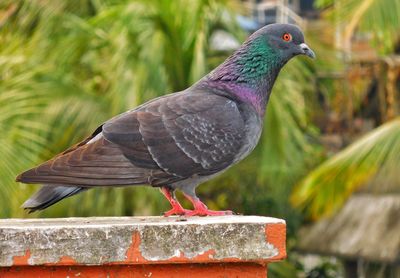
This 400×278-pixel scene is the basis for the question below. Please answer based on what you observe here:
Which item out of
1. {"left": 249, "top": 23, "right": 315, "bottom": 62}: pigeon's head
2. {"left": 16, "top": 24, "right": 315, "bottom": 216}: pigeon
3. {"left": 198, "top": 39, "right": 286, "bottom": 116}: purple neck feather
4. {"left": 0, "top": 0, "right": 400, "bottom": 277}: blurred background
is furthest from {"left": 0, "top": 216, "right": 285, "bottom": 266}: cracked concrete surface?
{"left": 0, "top": 0, "right": 400, "bottom": 277}: blurred background

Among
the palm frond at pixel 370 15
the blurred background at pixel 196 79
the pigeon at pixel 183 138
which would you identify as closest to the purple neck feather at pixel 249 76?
the pigeon at pixel 183 138

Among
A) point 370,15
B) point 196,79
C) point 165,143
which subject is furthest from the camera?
point 370,15

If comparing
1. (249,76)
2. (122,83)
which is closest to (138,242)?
(249,76)

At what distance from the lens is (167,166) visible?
4629mm

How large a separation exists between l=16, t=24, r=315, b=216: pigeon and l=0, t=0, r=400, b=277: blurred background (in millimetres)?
4141

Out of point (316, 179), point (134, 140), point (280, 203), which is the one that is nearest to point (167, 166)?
point (134, 140)

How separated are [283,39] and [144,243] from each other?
1.86m

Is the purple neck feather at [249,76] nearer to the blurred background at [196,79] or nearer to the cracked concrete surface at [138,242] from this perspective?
the cracked concrete surface at [138,242]

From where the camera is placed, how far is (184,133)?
4.71 metres

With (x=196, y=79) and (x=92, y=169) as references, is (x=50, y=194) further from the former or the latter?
(x=196, y=79)

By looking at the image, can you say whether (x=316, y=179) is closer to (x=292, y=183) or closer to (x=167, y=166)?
(x=292, y=183)

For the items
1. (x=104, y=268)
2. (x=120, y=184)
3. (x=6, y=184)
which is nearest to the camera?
(x=104, y=268)

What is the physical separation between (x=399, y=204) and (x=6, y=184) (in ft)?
18.2

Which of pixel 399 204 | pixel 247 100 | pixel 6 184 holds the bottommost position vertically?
pixel 399 204
